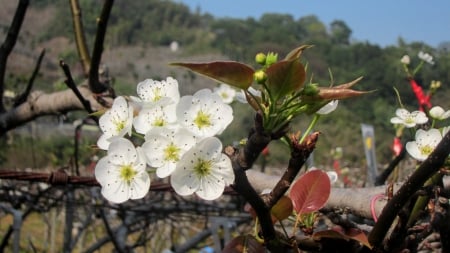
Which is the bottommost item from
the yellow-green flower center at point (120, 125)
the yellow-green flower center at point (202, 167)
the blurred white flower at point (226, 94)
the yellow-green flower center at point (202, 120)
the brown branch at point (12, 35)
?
the blurred white flower at point (226, 94)

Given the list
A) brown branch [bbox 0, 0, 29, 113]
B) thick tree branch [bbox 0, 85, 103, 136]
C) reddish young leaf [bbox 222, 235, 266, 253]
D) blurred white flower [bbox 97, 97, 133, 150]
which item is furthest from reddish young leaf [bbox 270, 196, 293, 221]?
brown branch [bbox 0, 0, 29, 113]

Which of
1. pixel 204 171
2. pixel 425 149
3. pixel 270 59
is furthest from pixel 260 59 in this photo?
pixel 425 149

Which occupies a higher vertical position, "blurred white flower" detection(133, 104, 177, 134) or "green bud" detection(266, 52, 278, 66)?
"green bud" detection(266, 52, 278, 66)

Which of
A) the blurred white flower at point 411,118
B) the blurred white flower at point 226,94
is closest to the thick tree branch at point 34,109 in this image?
the blurred white flower at point 226,94

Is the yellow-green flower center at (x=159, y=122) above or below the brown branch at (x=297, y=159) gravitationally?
above

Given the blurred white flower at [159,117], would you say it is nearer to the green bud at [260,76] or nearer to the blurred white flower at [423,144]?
the green bud at [260,76]

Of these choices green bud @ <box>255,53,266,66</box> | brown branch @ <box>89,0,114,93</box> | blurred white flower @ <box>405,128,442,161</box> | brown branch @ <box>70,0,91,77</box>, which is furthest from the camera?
brown branch @ <box>70,0,91,77</box>

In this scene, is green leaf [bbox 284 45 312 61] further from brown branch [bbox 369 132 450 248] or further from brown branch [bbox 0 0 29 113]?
brown branch [bbox 0 0 29 113]

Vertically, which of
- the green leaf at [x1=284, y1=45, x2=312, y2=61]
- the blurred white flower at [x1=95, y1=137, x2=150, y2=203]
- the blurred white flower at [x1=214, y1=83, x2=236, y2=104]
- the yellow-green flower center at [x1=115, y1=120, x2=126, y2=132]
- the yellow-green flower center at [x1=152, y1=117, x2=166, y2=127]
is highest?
the green leaf at [x1=284, y1=45, x2=312, y2=61]
